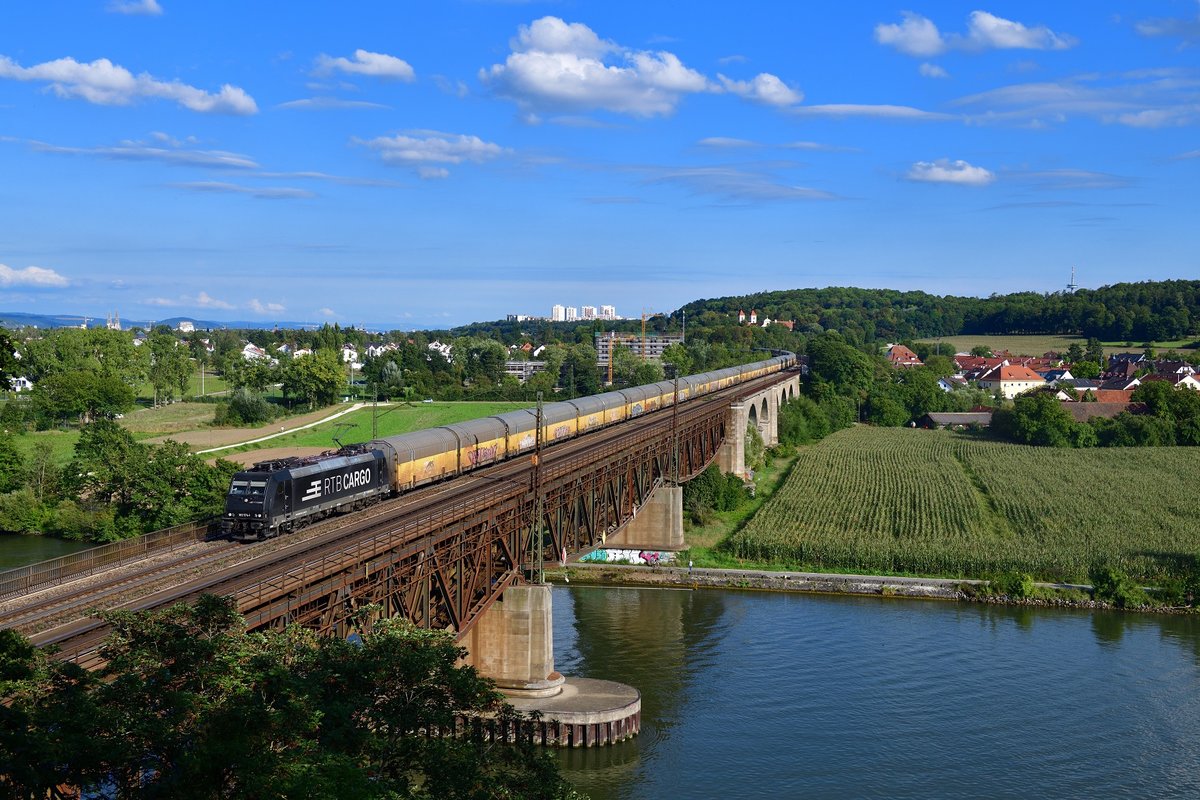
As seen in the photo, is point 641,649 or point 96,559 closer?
point 96,559

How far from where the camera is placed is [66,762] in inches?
571

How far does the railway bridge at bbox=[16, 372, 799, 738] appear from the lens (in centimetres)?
2666

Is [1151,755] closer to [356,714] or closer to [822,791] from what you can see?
[822,791]

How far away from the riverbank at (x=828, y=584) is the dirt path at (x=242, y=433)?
130ft

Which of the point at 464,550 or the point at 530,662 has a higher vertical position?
the point at 464,550

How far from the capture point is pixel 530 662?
38.7 meters

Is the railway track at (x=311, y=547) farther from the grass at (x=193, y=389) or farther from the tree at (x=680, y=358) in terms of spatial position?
the tree at (x=680, y=358)

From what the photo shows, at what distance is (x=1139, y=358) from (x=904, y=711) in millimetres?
172467

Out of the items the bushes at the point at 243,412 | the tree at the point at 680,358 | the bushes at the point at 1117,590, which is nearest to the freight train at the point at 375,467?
the bushes at the point at 1117,590

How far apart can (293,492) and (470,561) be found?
6476 mm

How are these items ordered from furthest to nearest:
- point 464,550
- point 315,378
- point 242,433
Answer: point 315,378
point 242,433
point 464,550

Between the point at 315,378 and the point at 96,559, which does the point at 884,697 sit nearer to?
the point at 96,559

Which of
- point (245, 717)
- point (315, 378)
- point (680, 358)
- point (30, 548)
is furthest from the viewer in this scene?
point (680, 358)

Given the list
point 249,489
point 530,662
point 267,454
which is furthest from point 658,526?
point 267,454
